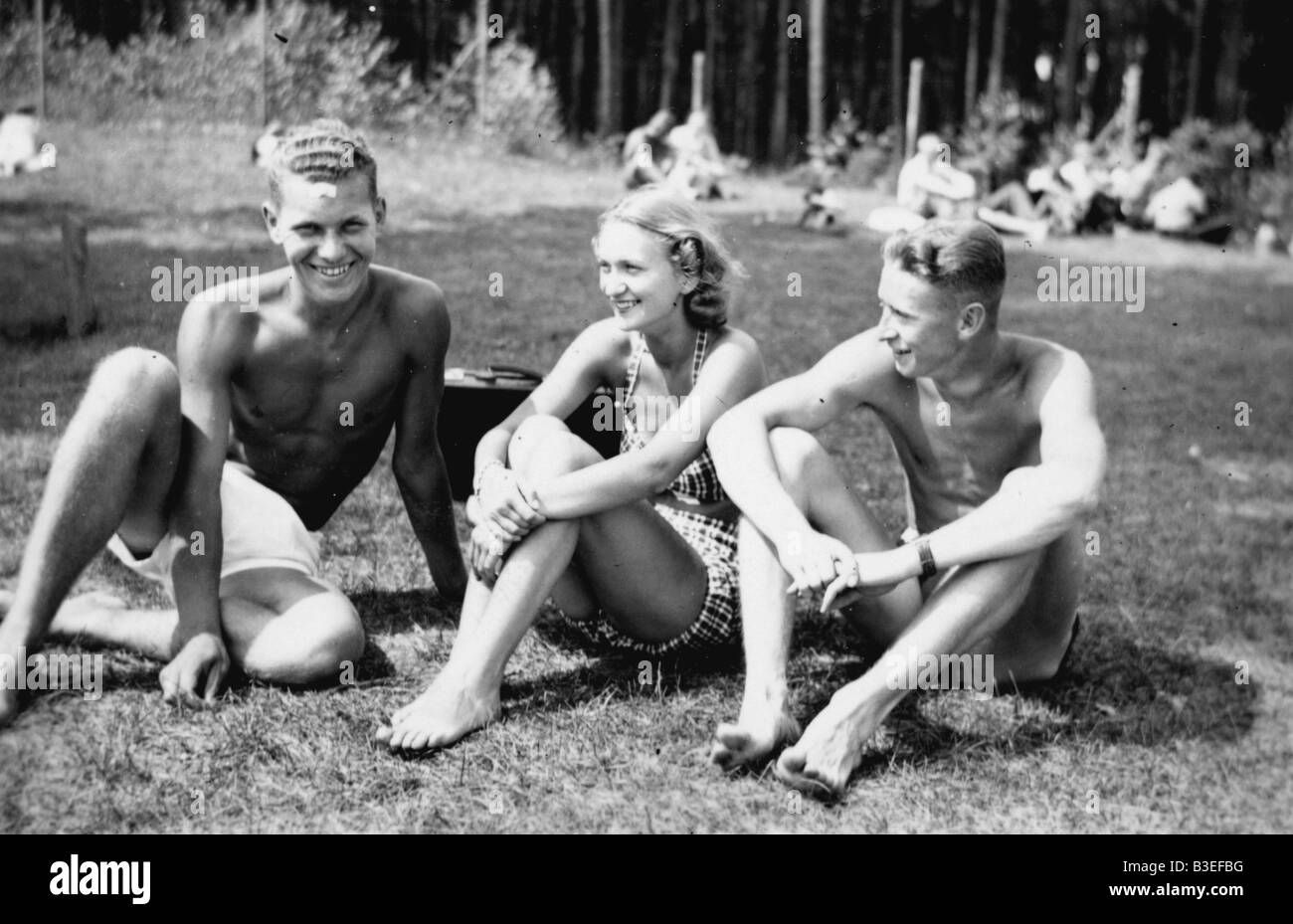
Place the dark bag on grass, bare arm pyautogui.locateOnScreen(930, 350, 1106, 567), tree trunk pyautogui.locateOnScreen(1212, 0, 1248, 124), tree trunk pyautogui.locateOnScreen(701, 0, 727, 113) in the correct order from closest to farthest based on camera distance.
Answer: bare arm pyautogui.locateOnScreen(930, 350, 1106, 567) → the dark bag on grass → tree trunk pyautogui.locateOnScreen(1212, 0, 1248, 124) → tree trunk pyautogui.locateOnScreen(701, 0, 727, 113)

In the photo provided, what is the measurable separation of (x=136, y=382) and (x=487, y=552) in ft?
2.99

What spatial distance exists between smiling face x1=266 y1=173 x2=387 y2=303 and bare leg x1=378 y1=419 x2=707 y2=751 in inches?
25.0

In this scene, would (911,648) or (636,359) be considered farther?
(636,359)

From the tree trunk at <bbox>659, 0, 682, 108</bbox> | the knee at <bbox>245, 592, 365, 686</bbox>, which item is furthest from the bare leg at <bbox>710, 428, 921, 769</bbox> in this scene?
the tree trunk at <bbox>659, 0, 682, 108</bbox>

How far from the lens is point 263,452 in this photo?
Answer: 376 centimetres

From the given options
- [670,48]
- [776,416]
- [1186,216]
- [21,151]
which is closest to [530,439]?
[776,416]

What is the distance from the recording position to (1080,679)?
3631 mm

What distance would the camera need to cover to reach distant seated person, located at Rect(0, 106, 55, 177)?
11133 millimetres

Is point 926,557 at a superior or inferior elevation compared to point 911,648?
Answer: superior

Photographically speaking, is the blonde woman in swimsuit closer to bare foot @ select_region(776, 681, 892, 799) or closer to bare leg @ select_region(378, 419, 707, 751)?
bare leg @ select_region(378, 419, 707, 751)

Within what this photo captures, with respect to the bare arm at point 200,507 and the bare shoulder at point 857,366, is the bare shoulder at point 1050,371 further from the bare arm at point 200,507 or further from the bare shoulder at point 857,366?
the bare arm at point 200,507

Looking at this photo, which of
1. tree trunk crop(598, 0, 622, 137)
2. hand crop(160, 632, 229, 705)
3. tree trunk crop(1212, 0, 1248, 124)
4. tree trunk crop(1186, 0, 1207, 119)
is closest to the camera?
hand crop(160, 632, 229, 705)

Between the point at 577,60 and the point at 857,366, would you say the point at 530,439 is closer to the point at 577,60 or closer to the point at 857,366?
the point at 857,366

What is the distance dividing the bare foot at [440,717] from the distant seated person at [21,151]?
31.4ft
